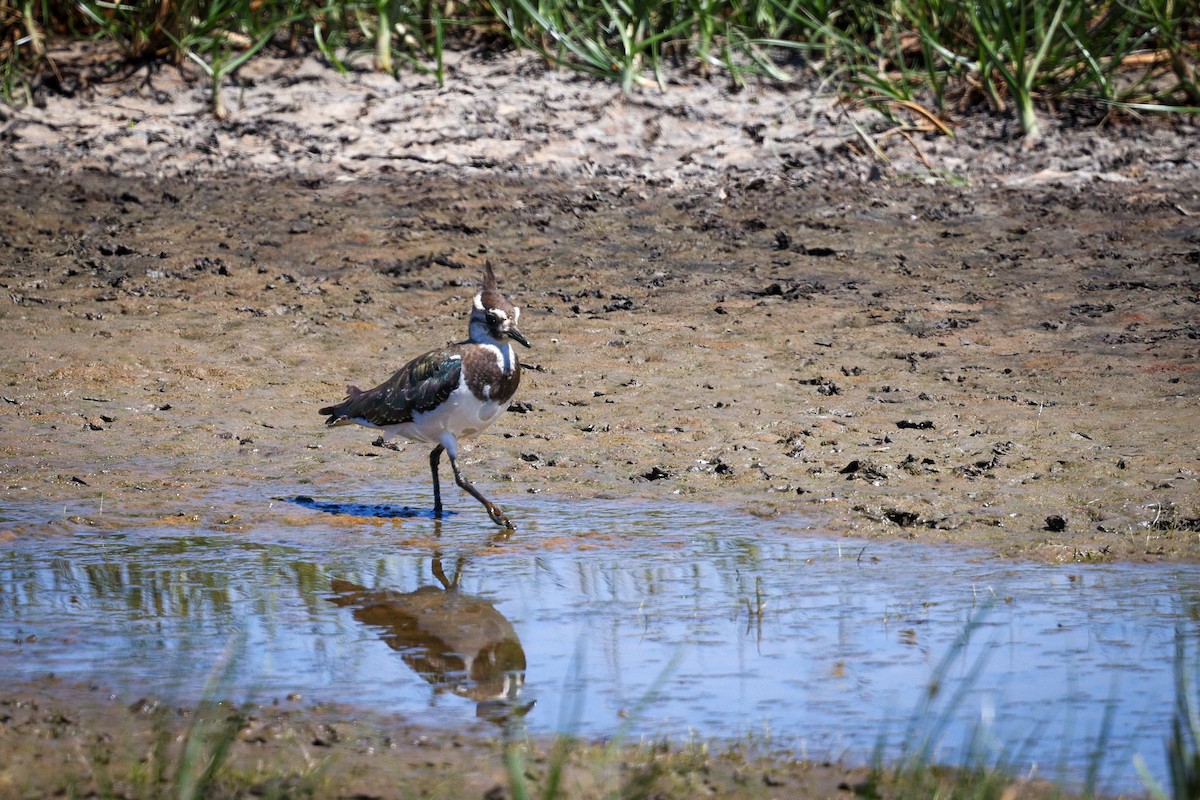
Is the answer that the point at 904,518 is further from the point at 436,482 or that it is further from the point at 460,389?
the point at 436,482

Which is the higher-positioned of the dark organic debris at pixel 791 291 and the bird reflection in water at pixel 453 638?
the dark organic debris at pixel 791 291

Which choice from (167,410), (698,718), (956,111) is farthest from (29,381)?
(956,111)

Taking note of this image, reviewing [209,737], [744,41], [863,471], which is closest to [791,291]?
[863,471]

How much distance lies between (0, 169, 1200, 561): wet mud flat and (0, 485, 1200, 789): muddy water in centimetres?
40

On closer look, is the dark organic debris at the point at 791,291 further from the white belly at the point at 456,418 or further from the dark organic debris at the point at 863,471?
the white belly at the point at 456,418

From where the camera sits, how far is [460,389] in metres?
6.86

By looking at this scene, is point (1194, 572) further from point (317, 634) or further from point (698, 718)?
point (317, 634)

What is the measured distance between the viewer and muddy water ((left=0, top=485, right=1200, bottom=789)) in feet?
14.9

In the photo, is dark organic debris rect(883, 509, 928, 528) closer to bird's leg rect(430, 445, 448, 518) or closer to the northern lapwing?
the northern lapwing

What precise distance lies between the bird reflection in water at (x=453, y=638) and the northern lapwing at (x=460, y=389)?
887mm

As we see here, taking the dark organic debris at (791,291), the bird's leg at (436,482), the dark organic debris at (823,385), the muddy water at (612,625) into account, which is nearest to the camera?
the muddy water at (612,625)

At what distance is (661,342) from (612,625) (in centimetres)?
402

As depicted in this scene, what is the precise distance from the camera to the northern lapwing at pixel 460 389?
6871mm

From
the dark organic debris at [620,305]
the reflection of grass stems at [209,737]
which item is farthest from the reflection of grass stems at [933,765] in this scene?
the dark organic debris at [620,305]
